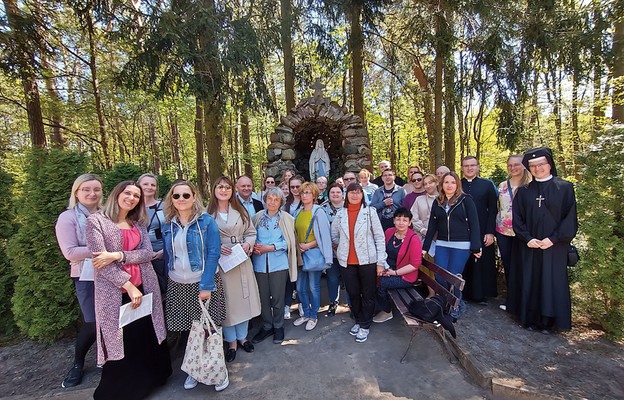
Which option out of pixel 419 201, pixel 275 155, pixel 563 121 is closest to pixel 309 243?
pixel 419 201

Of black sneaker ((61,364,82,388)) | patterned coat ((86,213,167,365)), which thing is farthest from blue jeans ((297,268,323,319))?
black sneaker ((61,364,82,388))

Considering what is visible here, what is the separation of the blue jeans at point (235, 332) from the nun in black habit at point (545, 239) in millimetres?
3091

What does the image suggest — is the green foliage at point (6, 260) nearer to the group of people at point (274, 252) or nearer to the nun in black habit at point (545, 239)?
the group of people at point (274, 252)

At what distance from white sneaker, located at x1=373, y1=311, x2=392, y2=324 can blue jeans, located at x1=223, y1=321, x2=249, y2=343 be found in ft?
5.25

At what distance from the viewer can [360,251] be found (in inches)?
127

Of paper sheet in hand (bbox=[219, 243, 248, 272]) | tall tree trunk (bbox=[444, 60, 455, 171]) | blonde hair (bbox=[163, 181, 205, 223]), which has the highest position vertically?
tall tree trunk (bbox=[444, 60, 455, 171])

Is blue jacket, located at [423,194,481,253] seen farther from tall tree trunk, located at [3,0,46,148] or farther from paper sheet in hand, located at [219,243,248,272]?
tall tree trunk, located at [3,0,46,148]

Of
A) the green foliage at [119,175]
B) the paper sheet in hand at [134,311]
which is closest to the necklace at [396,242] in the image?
the paper sheet in hand at [134,311]

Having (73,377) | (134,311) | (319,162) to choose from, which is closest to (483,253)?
(134,311)

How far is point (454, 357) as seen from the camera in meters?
2.90

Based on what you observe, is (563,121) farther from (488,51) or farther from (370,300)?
(370,300)

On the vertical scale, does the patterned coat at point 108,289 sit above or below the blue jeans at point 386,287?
above

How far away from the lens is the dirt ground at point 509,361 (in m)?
2.41

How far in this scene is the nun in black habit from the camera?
3070mm
